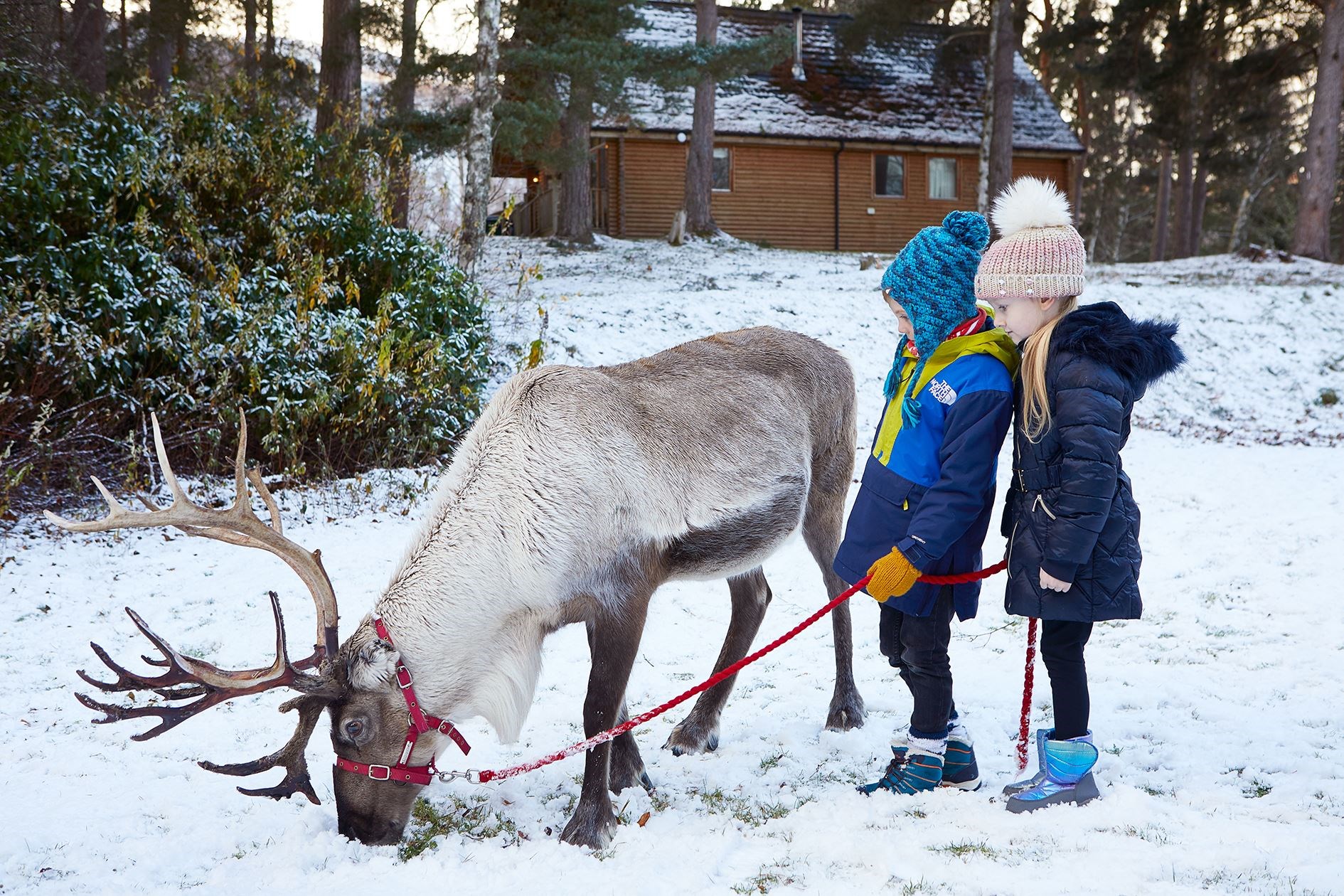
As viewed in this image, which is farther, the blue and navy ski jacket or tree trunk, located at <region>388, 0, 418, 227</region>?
tree trunk, located at <region>388, 0, 418, 227</region>

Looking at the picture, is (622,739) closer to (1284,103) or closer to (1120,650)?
(1120,650)

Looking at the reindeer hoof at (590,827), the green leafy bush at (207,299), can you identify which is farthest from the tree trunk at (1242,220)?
the reindeer hoof at (590,827)

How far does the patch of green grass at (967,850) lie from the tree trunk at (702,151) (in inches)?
719

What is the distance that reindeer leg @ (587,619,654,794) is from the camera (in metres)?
3.83

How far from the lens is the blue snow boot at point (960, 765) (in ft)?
12.0

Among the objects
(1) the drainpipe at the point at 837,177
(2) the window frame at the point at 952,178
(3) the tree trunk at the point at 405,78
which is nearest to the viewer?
(3) the tree trunk at the point at 405,78

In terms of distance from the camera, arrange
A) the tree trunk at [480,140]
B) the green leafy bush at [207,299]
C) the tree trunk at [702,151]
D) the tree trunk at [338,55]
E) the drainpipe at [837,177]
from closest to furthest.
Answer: the green leafy bush at [207,299], the tree trunk at [480,140], the tree trunk at [338,55], the tree trunk at [702,151], the drainpipe at [837,177]

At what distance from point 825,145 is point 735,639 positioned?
71.1ft

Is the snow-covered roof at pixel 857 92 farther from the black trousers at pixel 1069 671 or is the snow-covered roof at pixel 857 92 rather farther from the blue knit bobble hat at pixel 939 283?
the black trousers at pixel 1069 671

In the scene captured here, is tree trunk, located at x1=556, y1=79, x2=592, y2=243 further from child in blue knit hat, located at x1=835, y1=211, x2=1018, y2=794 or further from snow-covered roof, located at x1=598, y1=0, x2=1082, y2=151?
child in blue knit hat, located at x1=835, y1=211, x2=1018, y2=794

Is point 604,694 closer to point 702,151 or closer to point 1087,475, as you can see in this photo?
point 1087,475

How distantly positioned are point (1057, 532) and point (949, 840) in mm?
1023

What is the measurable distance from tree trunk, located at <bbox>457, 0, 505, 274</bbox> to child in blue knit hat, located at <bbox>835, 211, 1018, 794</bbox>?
809 centimetres

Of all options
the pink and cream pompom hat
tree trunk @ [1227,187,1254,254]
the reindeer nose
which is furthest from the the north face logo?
tree trunk @ [1227,187,1254,254]
